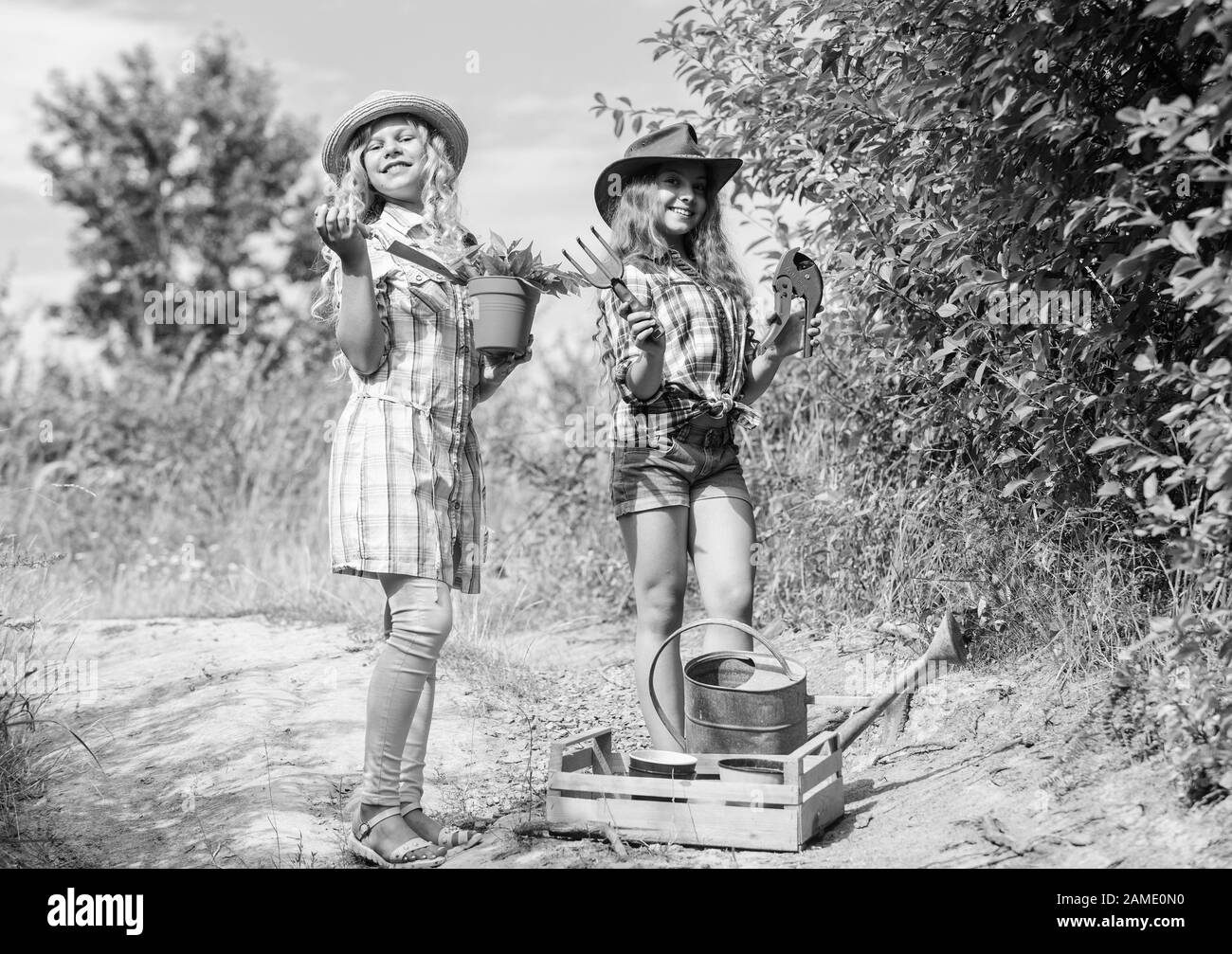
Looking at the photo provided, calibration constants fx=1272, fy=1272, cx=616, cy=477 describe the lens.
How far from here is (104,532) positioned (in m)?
8.20

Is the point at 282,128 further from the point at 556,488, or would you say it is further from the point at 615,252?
the point at 615,252

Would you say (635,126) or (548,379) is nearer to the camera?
(635,126)

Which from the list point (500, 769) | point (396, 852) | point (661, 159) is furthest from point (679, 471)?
point (500, 769)

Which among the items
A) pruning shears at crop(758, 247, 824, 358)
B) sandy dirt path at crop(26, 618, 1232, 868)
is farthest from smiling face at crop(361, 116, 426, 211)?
sandy dirt path at crop(26, 618, 1232, 868)

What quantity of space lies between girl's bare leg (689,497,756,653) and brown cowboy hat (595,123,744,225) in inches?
37.5

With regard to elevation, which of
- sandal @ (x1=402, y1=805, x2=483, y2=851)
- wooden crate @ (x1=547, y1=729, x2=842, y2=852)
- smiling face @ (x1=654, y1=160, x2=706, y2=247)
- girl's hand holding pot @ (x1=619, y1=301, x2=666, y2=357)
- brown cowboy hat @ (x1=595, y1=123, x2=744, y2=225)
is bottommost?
sandal @ (x1=402, y1=805, x2=483, y2=851)

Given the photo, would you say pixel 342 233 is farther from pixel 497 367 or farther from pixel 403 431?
pixel 497 367

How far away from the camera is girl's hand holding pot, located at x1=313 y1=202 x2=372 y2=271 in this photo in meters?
2.76

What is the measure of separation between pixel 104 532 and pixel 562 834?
5.95 meters

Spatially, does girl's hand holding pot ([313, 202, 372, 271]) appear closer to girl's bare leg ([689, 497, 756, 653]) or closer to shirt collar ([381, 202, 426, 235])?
shirt collar ([381, 202, 426, 235])

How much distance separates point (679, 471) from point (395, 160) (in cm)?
109

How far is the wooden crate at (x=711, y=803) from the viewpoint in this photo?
2980 millimetres
